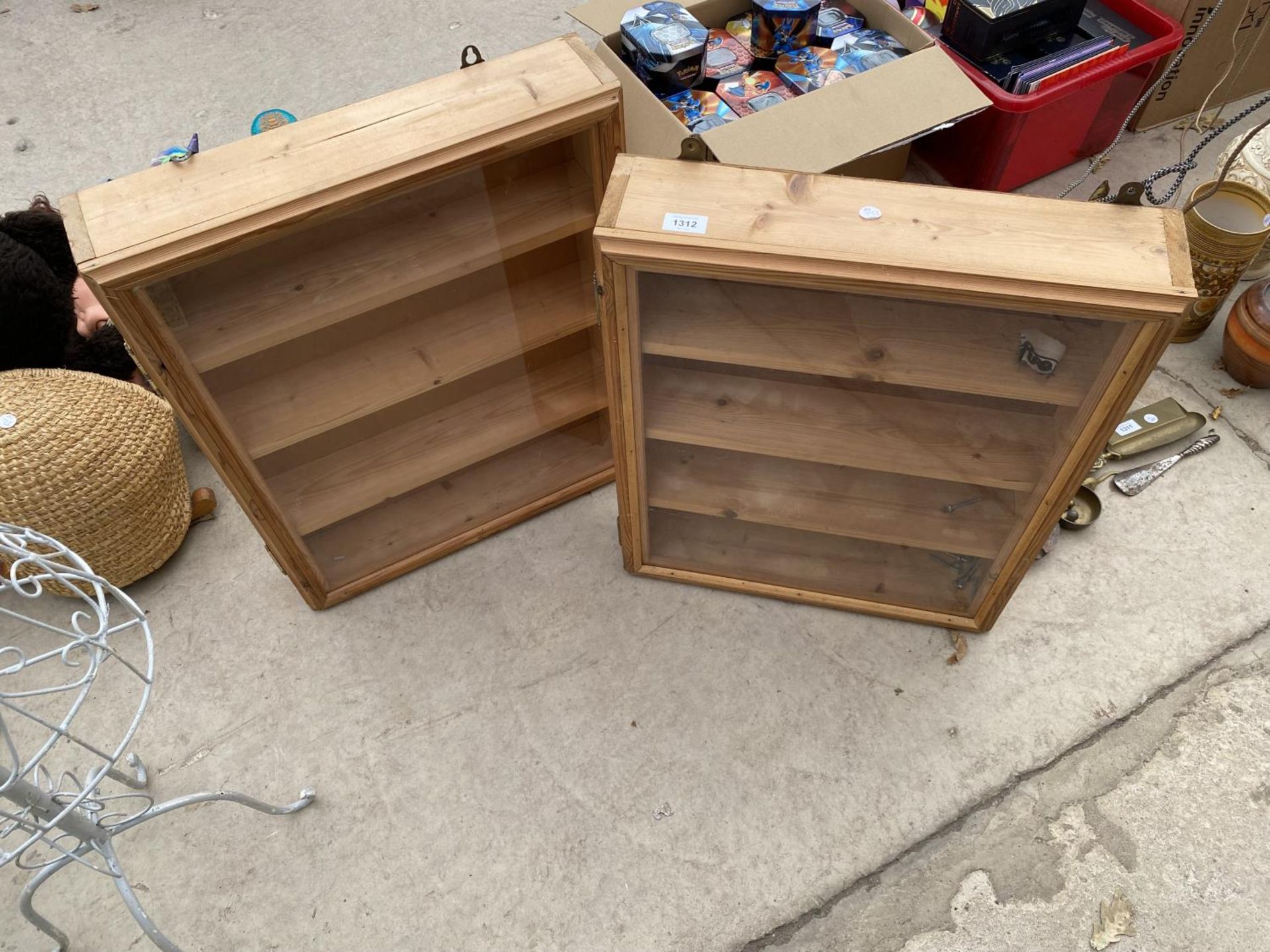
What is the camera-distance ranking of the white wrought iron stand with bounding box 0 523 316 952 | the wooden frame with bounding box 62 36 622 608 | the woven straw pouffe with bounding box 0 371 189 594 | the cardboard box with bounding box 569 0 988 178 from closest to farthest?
1. the white wrought iron stand with bounding box 0 523 316 952
2. the wooden frame with bounding box 62 36 622 608
3. the woven straw pouffe with bounding box 0 371 189 594
4. the cardboard box with bounding box 569 0 988 178

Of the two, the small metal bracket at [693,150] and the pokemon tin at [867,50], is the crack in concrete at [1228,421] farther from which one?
the small metal bracket at [693,150]

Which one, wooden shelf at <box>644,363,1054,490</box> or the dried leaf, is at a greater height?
wooden shelf at <box>644,363,1054,490</box>

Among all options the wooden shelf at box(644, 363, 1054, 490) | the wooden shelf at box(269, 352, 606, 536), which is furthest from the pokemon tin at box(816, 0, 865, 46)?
the wooden shelf at box(644, 363, 1054, 490)

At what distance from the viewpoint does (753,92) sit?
2.42 m

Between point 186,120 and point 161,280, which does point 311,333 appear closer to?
point 161,280

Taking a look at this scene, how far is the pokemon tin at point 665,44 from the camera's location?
7.39 ft

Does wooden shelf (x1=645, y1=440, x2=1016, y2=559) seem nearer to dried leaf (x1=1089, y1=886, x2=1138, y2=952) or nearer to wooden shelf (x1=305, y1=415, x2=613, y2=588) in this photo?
wooden shelf (x1=305, y1=415, x2=613, y2=588)

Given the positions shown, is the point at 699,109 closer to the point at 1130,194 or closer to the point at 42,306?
the point at 1130,194

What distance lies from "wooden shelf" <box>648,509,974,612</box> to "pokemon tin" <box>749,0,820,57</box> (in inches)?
52.8

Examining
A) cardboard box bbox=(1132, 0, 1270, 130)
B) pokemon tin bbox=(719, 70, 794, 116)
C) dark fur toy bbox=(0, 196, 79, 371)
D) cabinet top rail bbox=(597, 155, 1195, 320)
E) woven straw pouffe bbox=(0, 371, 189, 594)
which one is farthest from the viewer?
cardboard box bbox=(1132, 0, 1270, 130)

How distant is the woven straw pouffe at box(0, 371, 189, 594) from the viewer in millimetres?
1868

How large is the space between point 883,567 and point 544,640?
83 cm

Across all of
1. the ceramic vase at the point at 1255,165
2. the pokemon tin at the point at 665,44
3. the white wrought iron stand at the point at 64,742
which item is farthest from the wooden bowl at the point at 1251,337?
the white wrought iron stand at the point at 64,742

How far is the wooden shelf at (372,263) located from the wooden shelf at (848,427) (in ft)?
1.31
